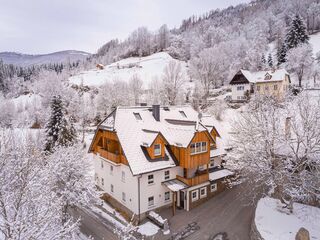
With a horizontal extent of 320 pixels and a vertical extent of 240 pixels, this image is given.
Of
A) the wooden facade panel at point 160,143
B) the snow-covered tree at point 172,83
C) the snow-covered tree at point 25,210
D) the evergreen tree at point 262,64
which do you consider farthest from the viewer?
the evergreen tree at point 262,64

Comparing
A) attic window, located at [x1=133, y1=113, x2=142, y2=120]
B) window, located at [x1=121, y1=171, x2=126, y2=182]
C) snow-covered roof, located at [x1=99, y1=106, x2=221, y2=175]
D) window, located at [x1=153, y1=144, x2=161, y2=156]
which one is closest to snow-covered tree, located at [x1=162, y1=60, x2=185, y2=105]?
snow-covered roof, located at [x1=99, y1=106, x2=221, y2=175]

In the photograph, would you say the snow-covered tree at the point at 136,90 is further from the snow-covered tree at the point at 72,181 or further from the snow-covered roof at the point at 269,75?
the snow-covered tree at the point at 72,181

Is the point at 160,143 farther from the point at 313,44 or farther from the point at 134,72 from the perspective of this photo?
the point at 313,44

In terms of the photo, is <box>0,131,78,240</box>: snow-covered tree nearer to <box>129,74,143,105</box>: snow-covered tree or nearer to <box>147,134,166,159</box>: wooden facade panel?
<box>147,134,166,159</box>: wooden facade panel

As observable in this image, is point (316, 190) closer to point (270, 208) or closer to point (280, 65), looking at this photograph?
point (270, 208)

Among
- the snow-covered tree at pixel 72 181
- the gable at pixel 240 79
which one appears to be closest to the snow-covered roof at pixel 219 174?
the snow-covered tree at pixel 72 181

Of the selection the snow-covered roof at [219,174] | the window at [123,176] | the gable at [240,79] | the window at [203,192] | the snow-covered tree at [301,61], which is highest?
the snow-covered tree at [301,61]
